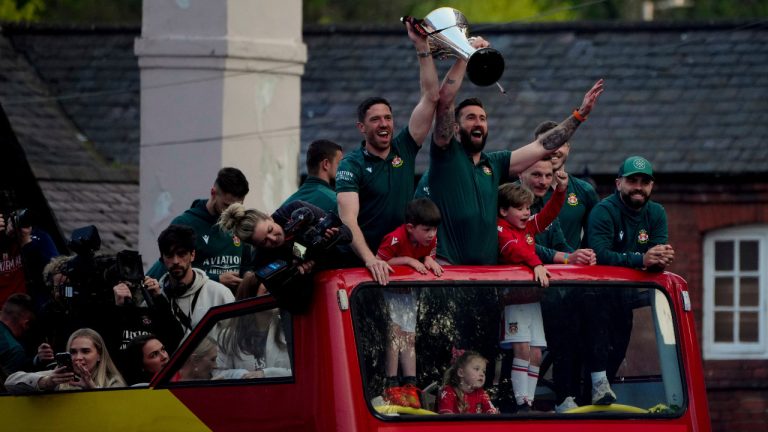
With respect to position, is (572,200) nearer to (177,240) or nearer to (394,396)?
(177,240)

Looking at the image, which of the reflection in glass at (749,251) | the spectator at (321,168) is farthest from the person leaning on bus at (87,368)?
the reflection in glass at (749,251)

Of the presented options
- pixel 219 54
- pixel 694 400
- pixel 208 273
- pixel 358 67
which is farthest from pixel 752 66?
pixel 694 400

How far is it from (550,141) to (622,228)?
0.66 metres

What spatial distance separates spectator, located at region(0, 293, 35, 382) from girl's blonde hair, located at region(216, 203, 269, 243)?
2.24m

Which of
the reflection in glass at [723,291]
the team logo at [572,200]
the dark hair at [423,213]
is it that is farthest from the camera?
the reflection in glass at [723,291]

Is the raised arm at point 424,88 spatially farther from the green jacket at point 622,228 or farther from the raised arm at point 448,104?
the green jacket at point 622,228

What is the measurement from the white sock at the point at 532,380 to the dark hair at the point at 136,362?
2387mm

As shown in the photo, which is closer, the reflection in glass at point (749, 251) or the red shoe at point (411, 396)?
the red shoe at point (411, 396)

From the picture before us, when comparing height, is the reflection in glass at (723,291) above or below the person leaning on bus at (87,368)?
above

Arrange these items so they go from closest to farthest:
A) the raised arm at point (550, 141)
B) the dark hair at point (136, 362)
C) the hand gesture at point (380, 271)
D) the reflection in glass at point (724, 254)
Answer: the hand gesture at point (380, 271) < the raised arm at point (550, 141) < the dark hair at point (136, 362) < the reflection in glass at point (724, 254)

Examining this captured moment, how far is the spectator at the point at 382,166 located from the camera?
321 inches

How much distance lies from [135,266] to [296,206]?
1.68 m

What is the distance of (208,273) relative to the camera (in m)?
10.4

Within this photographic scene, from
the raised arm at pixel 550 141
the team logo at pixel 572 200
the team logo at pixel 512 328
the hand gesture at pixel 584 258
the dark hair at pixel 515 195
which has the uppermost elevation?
the raised arm at pixel 550 141
